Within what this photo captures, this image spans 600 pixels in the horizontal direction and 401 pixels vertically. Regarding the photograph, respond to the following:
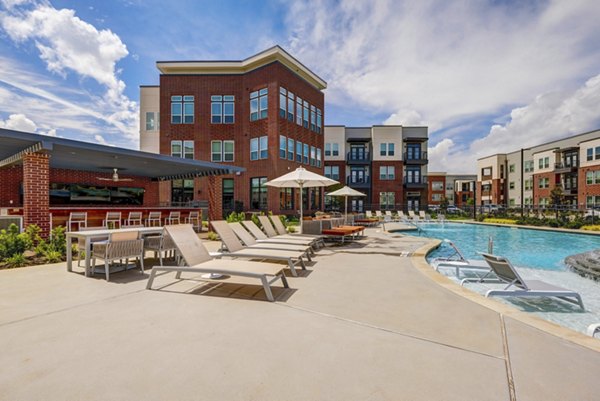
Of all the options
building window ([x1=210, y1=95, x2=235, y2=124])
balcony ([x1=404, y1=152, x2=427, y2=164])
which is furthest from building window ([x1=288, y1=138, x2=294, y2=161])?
balcony ([x1=404, y1=152, x2=427, y2=164])

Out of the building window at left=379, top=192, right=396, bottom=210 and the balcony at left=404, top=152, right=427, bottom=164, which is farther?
the balcony at left=404, top=152, right=427, bottom=164

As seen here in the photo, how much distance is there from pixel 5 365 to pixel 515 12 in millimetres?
14492

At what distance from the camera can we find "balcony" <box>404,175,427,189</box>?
130 ft

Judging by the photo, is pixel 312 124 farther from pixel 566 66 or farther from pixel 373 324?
pixel 373 324

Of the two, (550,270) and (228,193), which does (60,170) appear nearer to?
(228,193)

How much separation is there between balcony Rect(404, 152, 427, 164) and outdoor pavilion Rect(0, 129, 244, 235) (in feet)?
103

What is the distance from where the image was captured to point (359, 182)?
131 feet

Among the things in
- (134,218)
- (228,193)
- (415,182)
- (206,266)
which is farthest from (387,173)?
(206,266)

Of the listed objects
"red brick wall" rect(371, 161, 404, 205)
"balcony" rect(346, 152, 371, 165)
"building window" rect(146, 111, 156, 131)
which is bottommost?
"red brick wall" rect(371, 161, 404, 205)

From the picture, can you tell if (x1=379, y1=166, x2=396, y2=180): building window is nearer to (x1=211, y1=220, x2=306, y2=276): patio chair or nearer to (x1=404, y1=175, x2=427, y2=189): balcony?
(x1=404, y1=175, x2=427, y2=189): balcony

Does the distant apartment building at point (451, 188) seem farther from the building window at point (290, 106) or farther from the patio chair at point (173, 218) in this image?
the patio chair at point (173, 218)

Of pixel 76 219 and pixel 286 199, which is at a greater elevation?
pixel 286 199

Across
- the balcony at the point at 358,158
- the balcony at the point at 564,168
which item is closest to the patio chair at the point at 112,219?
the balcony at the point at 358,158

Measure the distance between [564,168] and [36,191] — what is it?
54202mm
